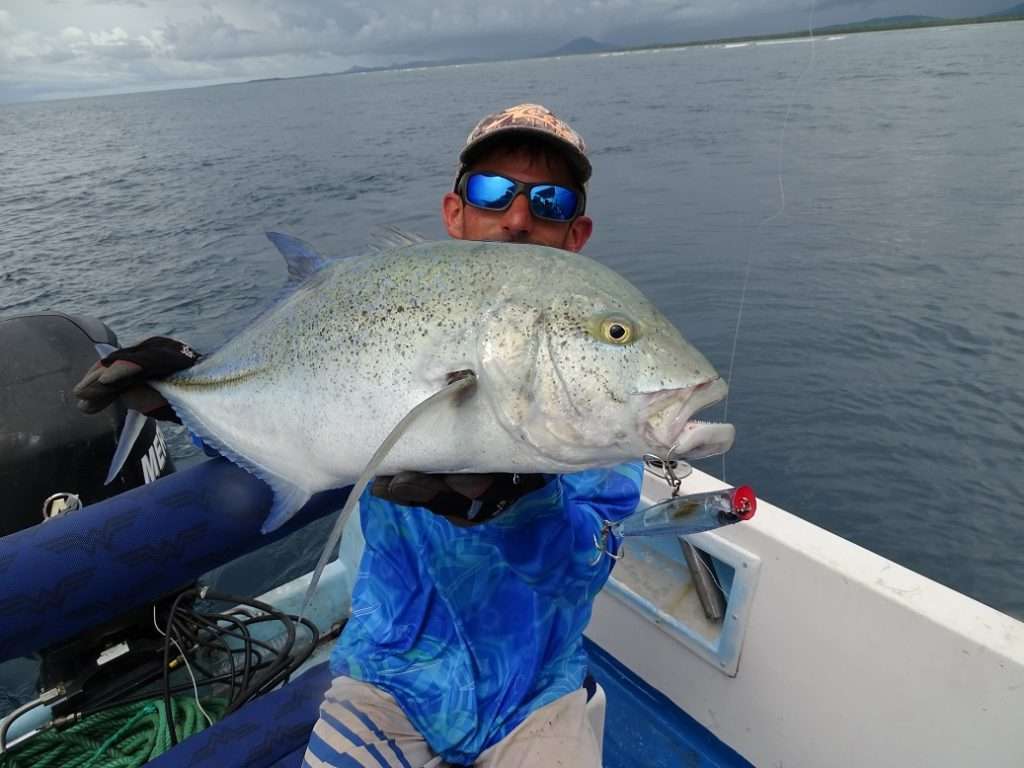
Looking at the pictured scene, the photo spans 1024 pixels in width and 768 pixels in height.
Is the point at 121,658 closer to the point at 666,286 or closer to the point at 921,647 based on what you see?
the point at 921,647

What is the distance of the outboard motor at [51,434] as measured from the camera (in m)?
2.80

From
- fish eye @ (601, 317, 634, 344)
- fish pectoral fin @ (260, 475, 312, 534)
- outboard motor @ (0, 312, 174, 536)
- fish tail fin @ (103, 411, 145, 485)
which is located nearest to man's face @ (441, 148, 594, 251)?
fish eye @ (601, 317, 634, 344)

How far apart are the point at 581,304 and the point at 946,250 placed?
1159cm

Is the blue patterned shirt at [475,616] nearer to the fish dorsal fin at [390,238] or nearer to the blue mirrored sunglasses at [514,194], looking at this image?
the fish dorsal fin at [390,238]

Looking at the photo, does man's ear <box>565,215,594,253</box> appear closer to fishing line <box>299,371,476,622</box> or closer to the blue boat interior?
fishing line <box>299,371,476,622</box>

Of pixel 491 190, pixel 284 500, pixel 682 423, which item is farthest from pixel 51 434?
pixel 682 423

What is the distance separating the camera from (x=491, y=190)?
236 centimetres

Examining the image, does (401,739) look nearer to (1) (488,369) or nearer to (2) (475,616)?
(2) (475,616)

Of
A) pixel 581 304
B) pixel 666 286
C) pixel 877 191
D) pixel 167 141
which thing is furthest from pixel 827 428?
pixel 167 141

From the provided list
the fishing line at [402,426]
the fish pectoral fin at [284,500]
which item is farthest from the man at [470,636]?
the fishing line at [402,426]

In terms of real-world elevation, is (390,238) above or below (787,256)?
above

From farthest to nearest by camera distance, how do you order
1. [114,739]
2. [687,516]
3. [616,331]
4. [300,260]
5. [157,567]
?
[114,739] < [157,567] < [300,260] < [687,516] < [616,331]

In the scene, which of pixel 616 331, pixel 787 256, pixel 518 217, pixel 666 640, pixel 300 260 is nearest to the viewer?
pixel 616 331

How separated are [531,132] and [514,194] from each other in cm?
23
